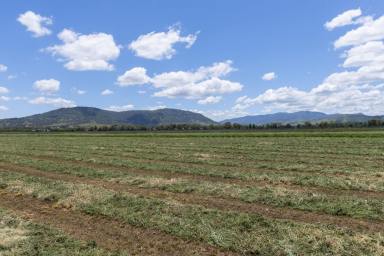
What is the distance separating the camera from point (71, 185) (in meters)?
19.0

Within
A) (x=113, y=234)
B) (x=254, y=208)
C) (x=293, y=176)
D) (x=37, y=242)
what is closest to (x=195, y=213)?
(x=254, y=208)

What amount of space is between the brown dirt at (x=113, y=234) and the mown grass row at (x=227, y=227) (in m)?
0.40

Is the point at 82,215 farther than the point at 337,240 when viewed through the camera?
Yes

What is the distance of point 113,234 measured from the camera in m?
11.3

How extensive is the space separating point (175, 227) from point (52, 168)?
55.9 ft

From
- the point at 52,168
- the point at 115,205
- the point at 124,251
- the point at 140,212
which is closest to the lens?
the point at 124,251

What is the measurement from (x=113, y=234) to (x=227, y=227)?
134 inches

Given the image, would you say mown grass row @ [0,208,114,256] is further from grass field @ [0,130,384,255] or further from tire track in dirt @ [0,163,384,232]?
tire track in dirt @ [0,163,384,232]

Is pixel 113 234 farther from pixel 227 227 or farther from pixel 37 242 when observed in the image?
pixel 227 227

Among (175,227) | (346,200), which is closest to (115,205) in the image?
(175,227)

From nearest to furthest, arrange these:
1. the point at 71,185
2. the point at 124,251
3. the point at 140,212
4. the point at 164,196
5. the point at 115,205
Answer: the point at 124,251
the point at 140,212
the point at 115,205
the point at 164,196
the point at 71,185

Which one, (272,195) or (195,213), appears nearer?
(195,213)

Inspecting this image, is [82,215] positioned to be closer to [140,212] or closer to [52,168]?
[140,212]

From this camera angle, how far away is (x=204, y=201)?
15391mm
